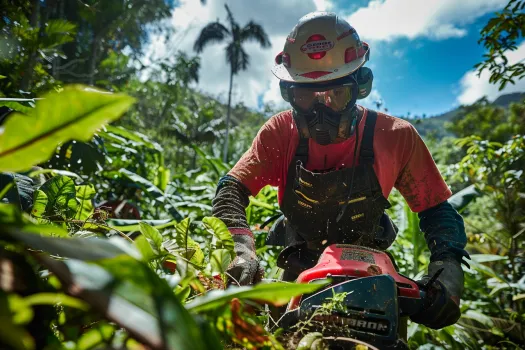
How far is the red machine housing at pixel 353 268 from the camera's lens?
36.9 inches

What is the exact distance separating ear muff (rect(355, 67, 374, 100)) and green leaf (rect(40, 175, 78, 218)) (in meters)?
1.52

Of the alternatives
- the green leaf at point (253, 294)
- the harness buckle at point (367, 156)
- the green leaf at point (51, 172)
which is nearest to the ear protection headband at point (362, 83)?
the harness buckle at point (367, 156)

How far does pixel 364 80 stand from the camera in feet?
6.15

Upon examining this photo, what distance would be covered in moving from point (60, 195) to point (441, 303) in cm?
111

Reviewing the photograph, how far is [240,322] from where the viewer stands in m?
0.34

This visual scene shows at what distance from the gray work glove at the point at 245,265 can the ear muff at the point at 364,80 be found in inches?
40.1

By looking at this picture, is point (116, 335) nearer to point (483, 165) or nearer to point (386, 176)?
point (386, 176)

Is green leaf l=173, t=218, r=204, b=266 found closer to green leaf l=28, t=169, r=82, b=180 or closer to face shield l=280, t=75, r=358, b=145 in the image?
green leaf l=28, t=169, r=82, b=180

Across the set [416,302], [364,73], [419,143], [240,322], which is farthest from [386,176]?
[240,322]

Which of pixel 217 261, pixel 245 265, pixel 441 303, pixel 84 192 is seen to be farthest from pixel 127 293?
pixel 441 303

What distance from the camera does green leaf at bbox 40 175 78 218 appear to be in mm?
712

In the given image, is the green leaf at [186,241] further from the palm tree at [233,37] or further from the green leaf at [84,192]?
the palm tree at [233,37]

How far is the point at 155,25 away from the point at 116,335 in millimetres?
22993

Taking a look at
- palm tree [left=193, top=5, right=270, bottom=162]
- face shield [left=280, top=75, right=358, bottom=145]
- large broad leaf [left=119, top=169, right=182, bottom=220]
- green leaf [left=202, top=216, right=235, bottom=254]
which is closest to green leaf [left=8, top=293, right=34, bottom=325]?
green leaf [left=202, top=216, right=235, bottom=254]
